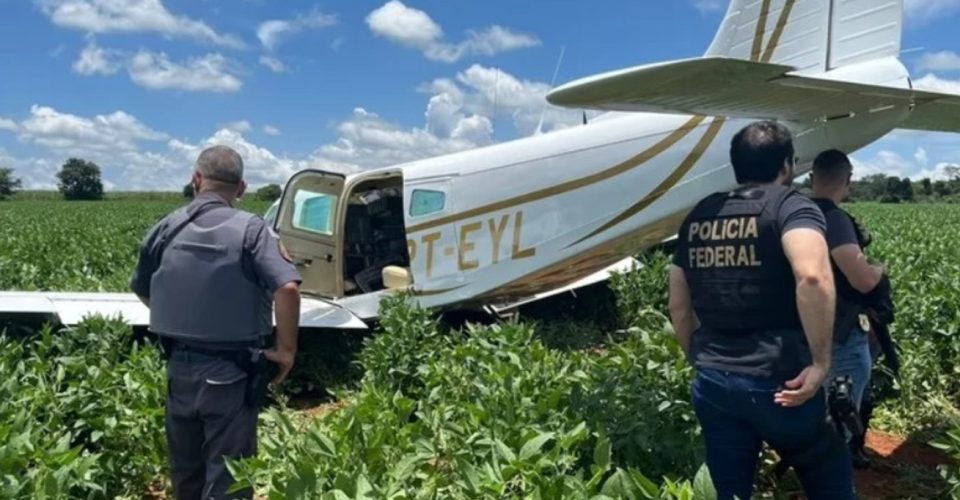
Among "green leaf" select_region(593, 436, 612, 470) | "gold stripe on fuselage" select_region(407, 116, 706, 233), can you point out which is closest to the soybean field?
"green leaf" select_region(593, 436, 612, 470)

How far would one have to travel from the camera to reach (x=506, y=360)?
17.7 feet

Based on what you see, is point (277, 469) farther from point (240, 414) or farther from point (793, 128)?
point (793, 128)

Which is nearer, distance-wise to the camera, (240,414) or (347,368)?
(240,414)

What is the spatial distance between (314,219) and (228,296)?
5756mm

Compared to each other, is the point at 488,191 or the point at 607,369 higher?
the point at 488,191

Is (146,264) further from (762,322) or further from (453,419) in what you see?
(762,322)

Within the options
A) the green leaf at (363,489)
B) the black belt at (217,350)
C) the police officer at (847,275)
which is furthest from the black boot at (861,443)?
the black belt at (217,350)

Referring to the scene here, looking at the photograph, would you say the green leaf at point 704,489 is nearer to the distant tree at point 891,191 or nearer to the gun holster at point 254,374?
the gun holster at point 254,374

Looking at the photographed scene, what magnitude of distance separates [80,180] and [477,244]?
113804mm

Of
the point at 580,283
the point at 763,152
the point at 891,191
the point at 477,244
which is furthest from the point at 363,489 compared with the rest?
the point at 891,191

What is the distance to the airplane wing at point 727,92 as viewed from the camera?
3.43 meters

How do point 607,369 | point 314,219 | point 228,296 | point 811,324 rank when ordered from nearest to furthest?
point 811,324, point 228,296, point 607,369, point 314,219

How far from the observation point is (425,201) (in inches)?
327

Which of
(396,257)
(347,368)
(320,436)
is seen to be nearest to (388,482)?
(320,436)
